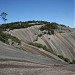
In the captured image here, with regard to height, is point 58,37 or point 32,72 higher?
point 58,37

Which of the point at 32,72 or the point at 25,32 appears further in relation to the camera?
the point at 25,32

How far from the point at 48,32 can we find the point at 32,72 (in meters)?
36.4

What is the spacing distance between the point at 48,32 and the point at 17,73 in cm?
3700

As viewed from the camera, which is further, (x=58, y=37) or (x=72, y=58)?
(x=58, y=37)

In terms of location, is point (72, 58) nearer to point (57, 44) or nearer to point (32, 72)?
point (57, 44)

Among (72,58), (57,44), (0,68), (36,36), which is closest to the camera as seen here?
(0,68)

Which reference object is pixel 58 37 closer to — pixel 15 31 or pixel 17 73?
pixel 15 31

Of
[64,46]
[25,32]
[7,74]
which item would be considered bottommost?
[7,74]

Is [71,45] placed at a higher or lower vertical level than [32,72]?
higher

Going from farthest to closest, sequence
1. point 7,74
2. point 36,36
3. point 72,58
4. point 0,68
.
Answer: point 36,36, point 72,58, point 0,68, point 7,74

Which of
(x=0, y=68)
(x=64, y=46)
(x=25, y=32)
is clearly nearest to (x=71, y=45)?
(x=64, y=46)

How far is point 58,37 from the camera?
1940 inches

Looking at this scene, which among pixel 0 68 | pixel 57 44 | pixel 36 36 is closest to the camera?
pixel 0 68

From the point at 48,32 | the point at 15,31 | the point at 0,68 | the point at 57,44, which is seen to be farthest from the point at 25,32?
the point at 0,68
